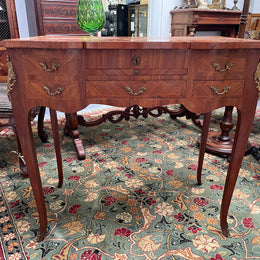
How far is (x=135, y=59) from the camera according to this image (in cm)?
101

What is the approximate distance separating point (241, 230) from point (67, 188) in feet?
3.52

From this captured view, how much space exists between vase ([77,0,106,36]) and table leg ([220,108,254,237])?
846 millimetres

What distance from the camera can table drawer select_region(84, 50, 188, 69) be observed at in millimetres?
997

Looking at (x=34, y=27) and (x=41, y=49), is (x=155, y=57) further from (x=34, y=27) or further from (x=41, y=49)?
(x=34, y=27)

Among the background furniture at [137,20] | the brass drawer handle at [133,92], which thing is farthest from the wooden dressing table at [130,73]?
the background furniture at [137,20]

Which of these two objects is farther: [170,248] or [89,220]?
[89,220]

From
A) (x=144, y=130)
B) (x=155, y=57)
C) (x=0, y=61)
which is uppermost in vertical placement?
(x=155, y=57)

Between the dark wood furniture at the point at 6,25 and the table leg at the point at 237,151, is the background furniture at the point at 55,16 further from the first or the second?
the table leg at the point at 237,151

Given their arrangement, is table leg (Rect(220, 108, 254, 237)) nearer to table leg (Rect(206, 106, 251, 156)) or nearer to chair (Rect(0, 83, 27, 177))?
table leg (Rect(206, 106, 251, 156))

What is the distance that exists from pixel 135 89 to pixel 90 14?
1.83 ft

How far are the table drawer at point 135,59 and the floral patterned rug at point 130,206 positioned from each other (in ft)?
2.81

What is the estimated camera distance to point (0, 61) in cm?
288

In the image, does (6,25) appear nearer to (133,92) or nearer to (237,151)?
(133,92)

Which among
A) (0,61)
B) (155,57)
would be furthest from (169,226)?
(0,61)
